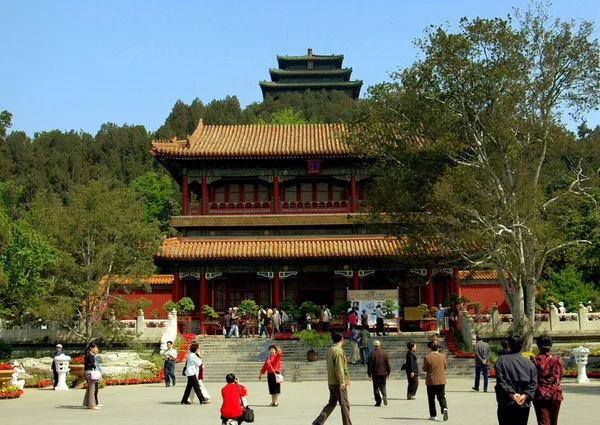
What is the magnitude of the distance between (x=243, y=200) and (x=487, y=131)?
13.8 metres

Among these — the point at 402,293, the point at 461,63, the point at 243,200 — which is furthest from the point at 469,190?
the point at 243,200

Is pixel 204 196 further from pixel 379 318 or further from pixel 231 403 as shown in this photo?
pixel 231 403

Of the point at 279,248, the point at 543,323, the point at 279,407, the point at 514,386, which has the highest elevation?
the point at 279,248

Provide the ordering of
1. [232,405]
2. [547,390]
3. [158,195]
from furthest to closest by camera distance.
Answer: [158,195], [232,405], [547,390]

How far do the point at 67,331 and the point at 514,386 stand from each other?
70.8 feet

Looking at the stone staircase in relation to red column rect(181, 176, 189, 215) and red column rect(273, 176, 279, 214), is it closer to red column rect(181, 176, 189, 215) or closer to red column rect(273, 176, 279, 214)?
red column rect(273, 176, 279, 214)

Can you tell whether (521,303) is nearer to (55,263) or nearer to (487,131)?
(487,131)

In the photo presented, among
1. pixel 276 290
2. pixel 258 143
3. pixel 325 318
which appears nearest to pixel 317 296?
pixel 276 290

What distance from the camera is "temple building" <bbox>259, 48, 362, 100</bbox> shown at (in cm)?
9200

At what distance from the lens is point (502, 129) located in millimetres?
23594

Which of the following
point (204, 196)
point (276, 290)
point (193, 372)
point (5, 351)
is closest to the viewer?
Answer: point (193, 372)

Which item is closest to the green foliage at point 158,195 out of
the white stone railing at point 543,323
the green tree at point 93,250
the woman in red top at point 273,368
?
the green tree at point 93,250

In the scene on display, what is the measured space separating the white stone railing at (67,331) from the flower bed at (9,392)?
8.44m

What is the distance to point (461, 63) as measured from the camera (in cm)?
2355
